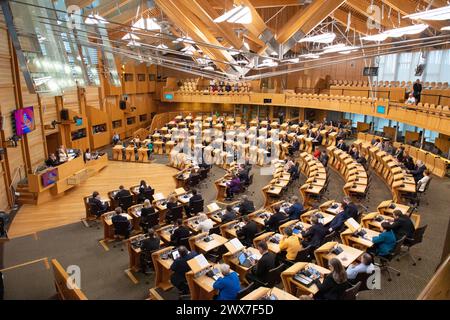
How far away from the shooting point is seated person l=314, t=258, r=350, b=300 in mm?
5840

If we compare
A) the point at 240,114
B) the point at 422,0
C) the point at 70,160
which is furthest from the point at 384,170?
the point at 240,114

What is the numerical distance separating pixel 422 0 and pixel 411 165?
22.3 feet

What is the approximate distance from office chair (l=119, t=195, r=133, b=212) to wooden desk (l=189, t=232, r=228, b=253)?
15.1 feet

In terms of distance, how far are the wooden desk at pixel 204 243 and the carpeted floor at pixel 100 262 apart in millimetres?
1252

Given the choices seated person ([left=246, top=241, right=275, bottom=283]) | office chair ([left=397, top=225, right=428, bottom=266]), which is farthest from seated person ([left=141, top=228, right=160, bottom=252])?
office chair ([left=397, top=225, right=428, bottom=266])

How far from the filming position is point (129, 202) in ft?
40.4

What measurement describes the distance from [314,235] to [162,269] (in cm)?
385

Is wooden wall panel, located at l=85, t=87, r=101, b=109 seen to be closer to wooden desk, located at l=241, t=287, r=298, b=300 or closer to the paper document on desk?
the paper document on desk

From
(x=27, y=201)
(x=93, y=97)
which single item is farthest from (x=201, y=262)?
(x=93, y=97)

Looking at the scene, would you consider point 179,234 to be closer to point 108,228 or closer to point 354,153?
point 108,228

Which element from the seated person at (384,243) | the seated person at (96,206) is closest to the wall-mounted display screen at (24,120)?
the seated person at (96,206)

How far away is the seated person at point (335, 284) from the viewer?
584 centimetres

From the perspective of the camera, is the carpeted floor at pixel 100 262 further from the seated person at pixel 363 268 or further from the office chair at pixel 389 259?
the seated person at pixel 363 268
